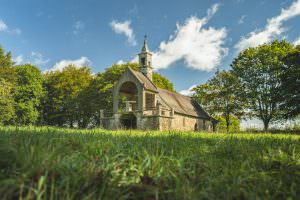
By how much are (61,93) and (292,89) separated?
32686 millimetres

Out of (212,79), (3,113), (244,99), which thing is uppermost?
(212,79)

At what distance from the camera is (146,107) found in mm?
29484

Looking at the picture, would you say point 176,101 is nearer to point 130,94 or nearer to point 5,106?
point 130,94

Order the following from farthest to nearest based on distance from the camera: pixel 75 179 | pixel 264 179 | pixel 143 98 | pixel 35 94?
pixel 35 94 < pixel 143 98 < pixel 264 179 < pixel 75 179

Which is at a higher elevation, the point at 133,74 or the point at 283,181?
the point at 133,74

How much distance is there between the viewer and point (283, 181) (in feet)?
9.32

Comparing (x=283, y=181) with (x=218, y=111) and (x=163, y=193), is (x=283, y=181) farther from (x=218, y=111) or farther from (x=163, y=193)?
(x=218, y=111)

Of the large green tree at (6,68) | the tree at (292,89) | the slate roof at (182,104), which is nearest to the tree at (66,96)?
the large green tree at (6,68)

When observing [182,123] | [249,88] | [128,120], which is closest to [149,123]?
[128,120]

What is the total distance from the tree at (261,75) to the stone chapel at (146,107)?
7.91 m

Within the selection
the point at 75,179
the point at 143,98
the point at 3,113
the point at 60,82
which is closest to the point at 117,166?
the point at 75,179

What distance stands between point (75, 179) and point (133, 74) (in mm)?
27844

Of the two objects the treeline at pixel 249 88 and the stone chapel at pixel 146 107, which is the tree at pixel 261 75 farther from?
the stone chapel at pixel 146 107

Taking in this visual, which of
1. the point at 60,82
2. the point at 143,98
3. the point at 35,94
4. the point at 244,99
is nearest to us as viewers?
the point at 143,98
